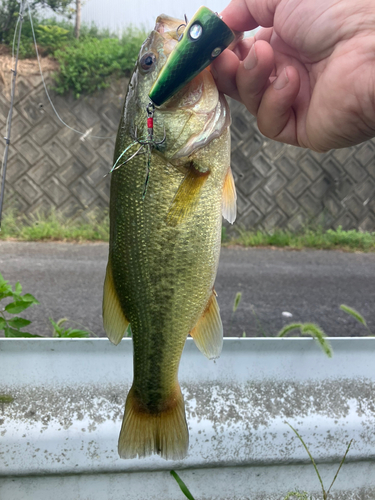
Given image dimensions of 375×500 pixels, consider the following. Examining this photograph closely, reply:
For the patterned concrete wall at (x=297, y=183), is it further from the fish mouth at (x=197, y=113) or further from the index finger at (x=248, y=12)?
the fish mouth at (x=197, y=113)

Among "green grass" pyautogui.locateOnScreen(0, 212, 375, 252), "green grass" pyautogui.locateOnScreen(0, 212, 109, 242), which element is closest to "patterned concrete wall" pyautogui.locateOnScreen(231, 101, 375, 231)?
"green grass" pyautogui.locateOnScreen(0, 212, 375, 252)

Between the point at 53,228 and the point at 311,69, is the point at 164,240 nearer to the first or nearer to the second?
the point at 311,69

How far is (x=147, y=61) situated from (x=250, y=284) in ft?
13.6

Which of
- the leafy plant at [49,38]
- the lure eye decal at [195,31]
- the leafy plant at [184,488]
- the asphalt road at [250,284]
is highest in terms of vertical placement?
the leafy plant at [49,38]

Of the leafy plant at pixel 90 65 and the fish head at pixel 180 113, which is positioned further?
the leafy plant at pixel 90 65

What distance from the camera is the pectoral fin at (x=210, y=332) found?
1.21 meters

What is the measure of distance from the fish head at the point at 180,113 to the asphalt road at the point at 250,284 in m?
2.28

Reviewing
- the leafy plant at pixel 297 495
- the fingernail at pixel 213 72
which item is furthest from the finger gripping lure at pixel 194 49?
the leafy plant at pixel 297 495

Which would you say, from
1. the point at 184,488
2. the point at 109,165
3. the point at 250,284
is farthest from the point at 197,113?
the point at 109,165

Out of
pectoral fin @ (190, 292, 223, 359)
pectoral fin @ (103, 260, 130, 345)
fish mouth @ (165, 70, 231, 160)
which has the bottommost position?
pectoral fin @ (190, 292, 223, 359)

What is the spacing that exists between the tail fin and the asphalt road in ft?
6.80

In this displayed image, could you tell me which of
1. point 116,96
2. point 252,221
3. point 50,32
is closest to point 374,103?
point 252,221

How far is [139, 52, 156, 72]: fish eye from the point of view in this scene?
1.23 m

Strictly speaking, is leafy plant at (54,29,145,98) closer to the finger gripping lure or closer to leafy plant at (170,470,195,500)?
the finger gripping lure
